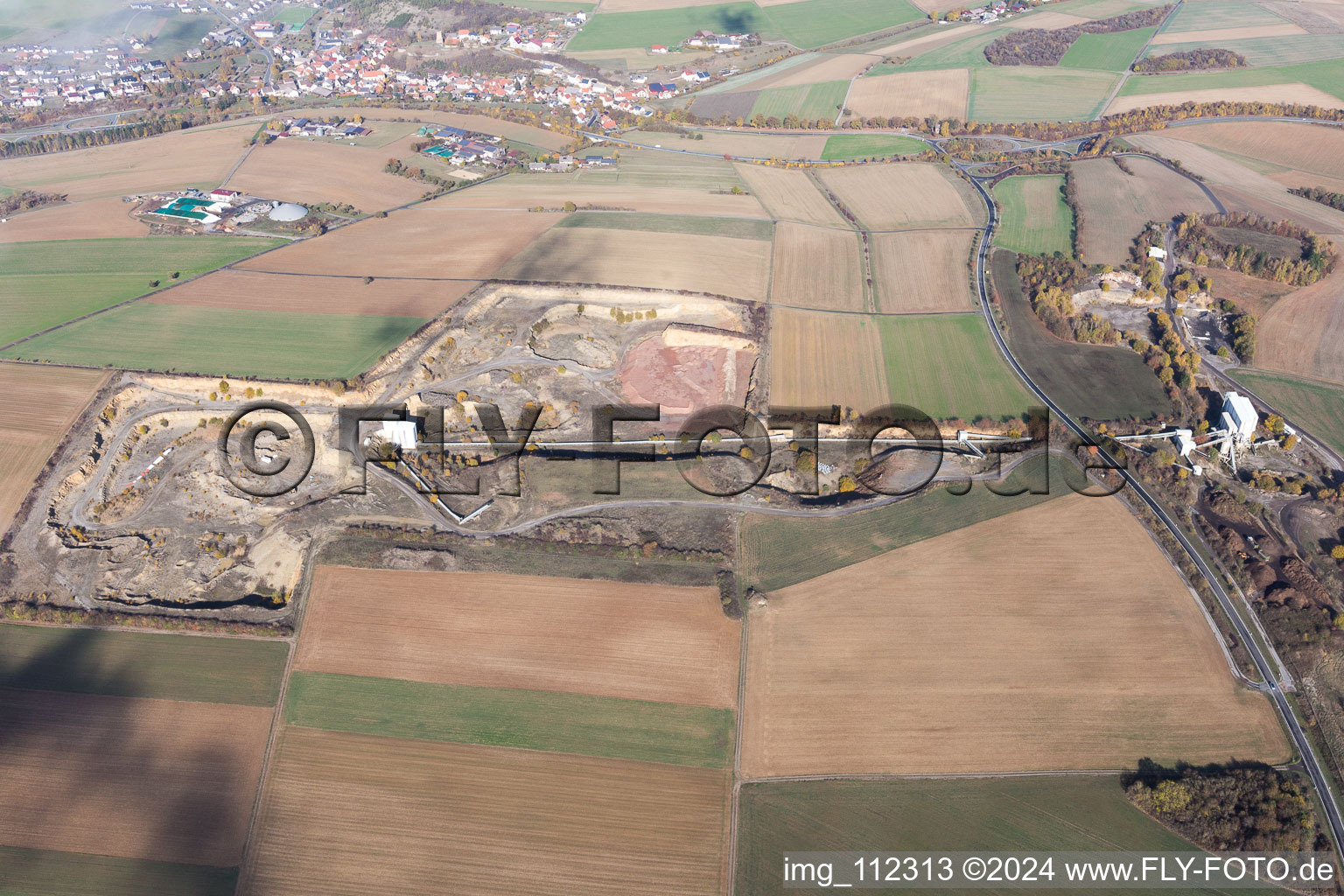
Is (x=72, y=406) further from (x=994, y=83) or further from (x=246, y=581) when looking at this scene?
(x=994, y=83)

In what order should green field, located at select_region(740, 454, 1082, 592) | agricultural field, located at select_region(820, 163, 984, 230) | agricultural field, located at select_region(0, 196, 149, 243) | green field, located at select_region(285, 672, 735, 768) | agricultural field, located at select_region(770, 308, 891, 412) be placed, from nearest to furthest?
green field, located at select_region(285, 672, 735, 768) < green field, located at select_region(740, 454, 1082, 592) < agricultural field, located at select_region(770, 308, 891, 412) < agricultural field, located at select_region(0, 196, 149, 243) < agricultural field, located at select_region(820, 163, 984, 230)

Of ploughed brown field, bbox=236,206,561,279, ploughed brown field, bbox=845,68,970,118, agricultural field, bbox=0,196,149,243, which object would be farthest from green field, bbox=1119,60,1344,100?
agricultural field, bbox=0,196,149,243

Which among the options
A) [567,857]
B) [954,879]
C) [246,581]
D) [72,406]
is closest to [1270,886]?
[954,879]

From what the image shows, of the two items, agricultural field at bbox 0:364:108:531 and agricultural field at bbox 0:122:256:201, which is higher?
agricultural field at bbox 0:122:256:201

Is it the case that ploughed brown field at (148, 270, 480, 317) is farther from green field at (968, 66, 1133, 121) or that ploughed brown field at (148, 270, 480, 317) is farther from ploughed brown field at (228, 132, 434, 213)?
green field at (968, 66, 1133, 121)

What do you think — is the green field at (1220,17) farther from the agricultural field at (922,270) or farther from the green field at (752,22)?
the agricultural field at (922,270)

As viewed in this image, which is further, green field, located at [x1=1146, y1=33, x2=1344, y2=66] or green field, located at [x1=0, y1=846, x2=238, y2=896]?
green field, located at [x1=1146, y1=33, x2=1344, y2=66]
